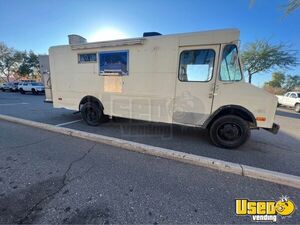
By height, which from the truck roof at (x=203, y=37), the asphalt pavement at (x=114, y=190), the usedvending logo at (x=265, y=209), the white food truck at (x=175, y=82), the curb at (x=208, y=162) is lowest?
the usedvending logo at (x=265, y=209)

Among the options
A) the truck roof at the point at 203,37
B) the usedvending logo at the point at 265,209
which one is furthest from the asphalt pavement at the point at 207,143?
the truck roof at the point at 203,37

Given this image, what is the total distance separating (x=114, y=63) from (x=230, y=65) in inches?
127

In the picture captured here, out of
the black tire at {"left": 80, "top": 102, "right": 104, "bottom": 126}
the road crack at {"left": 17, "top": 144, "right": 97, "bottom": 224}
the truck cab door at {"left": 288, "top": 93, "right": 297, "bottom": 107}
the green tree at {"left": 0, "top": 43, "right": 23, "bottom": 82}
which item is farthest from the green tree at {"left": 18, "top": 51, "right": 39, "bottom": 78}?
the truck cab door at {"left": 288, "top": 93, "right": 297, "bottom": 107}

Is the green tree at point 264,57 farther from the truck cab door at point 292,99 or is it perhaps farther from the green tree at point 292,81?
the green tree at point 292,81

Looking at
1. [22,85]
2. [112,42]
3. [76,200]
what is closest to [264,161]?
[76,200]

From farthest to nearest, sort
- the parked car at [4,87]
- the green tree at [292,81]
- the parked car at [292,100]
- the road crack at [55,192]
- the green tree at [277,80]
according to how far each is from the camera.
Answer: the green tree at [277,80], the green tree at [292,81], the parked car at [4,87], the parked car at [292,100], the road crack at [55,192]

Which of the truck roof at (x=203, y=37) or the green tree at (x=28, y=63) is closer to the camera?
the truck roof at (x=203, y=37)

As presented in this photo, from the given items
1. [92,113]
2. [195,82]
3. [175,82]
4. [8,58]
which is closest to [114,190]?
[175,82]

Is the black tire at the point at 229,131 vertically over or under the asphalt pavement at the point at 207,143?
over

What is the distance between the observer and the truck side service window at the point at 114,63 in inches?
184

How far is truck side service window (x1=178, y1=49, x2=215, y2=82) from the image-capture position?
3861 mm

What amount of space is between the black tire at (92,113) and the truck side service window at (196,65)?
10.0ft

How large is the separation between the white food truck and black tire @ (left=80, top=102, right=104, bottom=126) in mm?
38

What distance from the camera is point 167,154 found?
11.4 feet
